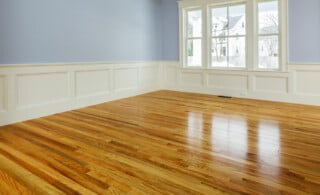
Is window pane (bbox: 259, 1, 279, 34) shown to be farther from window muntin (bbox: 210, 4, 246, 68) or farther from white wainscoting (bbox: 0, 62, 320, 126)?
white wainscoting (bbox: 0, 62, 320, 126)

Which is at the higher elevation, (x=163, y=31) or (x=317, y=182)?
(x=163, y=31)

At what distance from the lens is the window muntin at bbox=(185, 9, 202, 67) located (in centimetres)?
624

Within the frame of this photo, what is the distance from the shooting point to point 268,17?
203 inches

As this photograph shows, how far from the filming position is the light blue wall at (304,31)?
181 inches

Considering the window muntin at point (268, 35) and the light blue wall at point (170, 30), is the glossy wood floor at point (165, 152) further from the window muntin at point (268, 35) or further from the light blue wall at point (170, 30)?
the light blue wall at point (170, 30)

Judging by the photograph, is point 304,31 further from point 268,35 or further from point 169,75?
point 169,75

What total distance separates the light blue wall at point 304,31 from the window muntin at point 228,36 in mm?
968

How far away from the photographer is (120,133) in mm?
3225

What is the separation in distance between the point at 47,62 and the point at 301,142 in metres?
3.86

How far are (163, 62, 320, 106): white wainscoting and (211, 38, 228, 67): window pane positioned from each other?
21cm

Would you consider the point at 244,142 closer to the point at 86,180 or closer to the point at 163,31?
the point at 86,180

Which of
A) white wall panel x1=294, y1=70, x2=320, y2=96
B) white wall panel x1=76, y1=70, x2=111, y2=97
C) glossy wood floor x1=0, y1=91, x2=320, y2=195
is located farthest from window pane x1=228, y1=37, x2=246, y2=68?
white wall panel x1=76, y1=70, x2=111, y2=97

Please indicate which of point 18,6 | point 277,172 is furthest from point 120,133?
point 18,6

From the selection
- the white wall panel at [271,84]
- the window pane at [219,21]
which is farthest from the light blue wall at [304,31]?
the window pane at [219,21]
